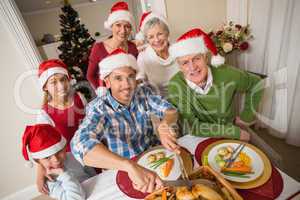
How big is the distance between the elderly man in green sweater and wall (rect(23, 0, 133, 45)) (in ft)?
13.5

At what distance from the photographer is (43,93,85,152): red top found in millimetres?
1340

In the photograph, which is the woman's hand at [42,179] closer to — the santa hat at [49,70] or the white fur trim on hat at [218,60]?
the santa hat at [49,70]

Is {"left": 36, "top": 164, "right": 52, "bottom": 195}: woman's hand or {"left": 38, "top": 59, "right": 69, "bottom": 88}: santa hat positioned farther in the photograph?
{"left": 38, "top": 59, "right": 69, "bottom": 88}: santa hat

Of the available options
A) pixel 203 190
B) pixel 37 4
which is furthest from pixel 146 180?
pixel 37 4

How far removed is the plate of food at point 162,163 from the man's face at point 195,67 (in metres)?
0.48

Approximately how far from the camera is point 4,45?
62.3 inches

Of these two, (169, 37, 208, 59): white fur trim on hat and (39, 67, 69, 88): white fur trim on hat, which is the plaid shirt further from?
(39, 67, 69, 88): white fur trim on hat

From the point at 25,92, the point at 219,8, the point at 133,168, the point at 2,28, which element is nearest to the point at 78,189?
the point at 133,168

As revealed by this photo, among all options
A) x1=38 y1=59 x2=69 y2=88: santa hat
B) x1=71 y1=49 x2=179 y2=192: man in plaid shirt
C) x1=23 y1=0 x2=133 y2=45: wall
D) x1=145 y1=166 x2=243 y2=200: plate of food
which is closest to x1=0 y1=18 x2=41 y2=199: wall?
x1=38 y1=59 x2=69 y2=88: santa hat

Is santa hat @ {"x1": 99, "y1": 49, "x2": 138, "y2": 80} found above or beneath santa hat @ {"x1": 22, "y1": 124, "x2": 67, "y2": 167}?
above

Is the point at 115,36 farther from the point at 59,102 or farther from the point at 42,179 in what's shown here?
the point at 42,179

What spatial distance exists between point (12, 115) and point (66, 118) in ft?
2.39

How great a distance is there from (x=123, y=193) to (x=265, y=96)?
177cm

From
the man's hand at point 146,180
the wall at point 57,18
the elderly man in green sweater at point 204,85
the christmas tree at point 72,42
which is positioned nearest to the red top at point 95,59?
the elderly man in green sweater at point 204,85
